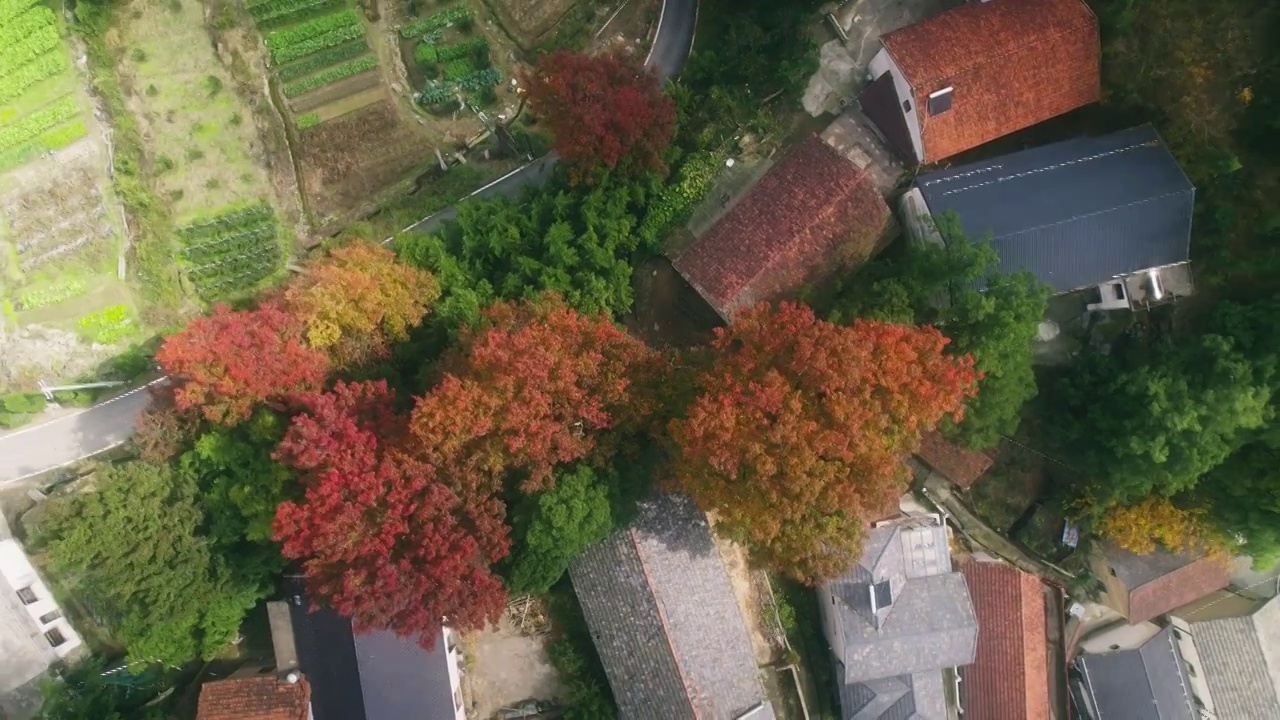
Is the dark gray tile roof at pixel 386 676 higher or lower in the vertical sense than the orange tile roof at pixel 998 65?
lower

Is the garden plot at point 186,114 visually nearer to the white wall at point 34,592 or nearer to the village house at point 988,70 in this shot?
the white wall at point 34,592

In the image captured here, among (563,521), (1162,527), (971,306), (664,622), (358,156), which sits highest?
(358,156)

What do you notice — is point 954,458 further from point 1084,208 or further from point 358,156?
point 358,156

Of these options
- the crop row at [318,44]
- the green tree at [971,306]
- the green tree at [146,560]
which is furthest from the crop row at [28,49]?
the green tree at [971,306]

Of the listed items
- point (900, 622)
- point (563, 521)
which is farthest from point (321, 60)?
point (900, 622)

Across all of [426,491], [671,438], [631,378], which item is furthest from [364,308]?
[671,438]

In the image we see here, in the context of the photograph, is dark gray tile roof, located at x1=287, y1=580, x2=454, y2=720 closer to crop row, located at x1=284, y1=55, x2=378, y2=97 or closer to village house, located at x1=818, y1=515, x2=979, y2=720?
village house, located at x1=818, y1=515, x2=979, y2=720
